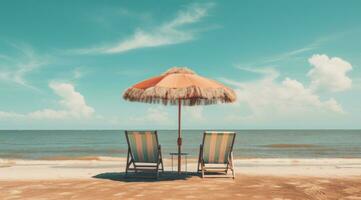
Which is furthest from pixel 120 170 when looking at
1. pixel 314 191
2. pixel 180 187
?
pixel 314 191

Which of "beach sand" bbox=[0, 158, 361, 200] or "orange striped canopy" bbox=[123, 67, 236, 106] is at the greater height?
"orange striped canopy" bbox=[123, 67, 236, 106]

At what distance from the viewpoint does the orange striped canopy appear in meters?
6.82

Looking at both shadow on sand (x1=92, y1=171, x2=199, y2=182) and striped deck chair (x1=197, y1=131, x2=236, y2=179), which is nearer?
striped deck chair (x1=197, y1=131, x2=236, y2=179)

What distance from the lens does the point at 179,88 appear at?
6852 millimetres

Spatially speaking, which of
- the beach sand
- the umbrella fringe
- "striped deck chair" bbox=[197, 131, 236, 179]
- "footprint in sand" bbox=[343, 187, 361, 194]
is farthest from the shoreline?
the umbrella fringe

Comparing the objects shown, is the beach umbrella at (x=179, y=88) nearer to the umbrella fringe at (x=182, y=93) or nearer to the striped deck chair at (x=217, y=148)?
the umbrella fringe at (x=182, y=93)

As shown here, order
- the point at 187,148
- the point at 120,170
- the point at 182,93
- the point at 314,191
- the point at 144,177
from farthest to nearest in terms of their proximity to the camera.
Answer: the point at 187,148 → the point at 120,170 → the point at 144,177 → the point at 182,93 → the point at 314,191

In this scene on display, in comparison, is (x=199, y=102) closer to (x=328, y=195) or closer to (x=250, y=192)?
(x=250, y=192)

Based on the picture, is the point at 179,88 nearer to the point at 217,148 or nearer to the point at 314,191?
the point at 217,148

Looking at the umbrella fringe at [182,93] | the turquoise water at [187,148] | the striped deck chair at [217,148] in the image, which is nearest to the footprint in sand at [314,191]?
the striped deck chair at [217,148]

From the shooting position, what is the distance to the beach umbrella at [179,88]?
6.82 meters

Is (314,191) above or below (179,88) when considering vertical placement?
below

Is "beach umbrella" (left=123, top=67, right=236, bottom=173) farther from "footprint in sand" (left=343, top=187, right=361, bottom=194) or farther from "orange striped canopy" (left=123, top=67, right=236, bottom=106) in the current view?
"footprint in sand" (left=343, top=187, right=361, bottom=194)

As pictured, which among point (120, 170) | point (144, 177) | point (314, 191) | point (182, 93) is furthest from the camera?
point (120, 170)
